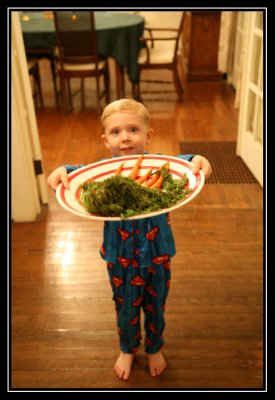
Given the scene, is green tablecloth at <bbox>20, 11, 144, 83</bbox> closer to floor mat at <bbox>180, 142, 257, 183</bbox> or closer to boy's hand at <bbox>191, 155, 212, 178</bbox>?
floor mat at <bbox>180, 142, 257, 183</bbox>

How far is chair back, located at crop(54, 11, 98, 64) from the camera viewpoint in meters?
3.72

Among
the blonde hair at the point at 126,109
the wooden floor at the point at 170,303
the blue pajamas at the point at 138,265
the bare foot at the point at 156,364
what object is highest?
the blonde hair at the point at 126,109

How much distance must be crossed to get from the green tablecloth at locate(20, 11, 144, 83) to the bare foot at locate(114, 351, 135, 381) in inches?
132

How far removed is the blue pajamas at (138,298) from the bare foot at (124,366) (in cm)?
3

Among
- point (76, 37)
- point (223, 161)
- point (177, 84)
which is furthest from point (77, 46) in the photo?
point (223, 161)

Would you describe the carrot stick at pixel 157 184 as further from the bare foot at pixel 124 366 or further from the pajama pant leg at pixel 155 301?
the bare foot at pixel 124 366

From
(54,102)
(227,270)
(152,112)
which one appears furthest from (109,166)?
(54,102)

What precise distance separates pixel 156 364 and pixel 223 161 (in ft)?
6.60

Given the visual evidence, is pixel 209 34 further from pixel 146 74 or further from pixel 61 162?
pixel 61 162

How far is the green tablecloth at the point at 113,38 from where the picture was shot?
405 centimetres

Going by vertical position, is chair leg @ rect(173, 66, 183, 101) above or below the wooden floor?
above

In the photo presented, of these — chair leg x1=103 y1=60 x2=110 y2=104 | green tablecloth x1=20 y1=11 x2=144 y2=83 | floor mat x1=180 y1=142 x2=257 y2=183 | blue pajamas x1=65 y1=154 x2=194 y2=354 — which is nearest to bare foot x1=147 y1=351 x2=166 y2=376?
blue pajamas x1=65 y1=154 x2=194 y2=354

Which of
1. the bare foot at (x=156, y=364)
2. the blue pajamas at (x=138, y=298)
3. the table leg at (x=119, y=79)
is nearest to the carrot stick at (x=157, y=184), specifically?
the blue pajamas at (x=138, y=298)

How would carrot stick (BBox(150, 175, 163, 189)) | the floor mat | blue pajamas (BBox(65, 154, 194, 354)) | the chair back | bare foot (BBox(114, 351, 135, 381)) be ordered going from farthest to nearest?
the chair back
the floor mat
bare foot (BBox(114, 351, 135, 381))
blue pajamas (BBox(65, 154, 194, 354))
carrot stick (BBox(150, 175, 163, 189))
